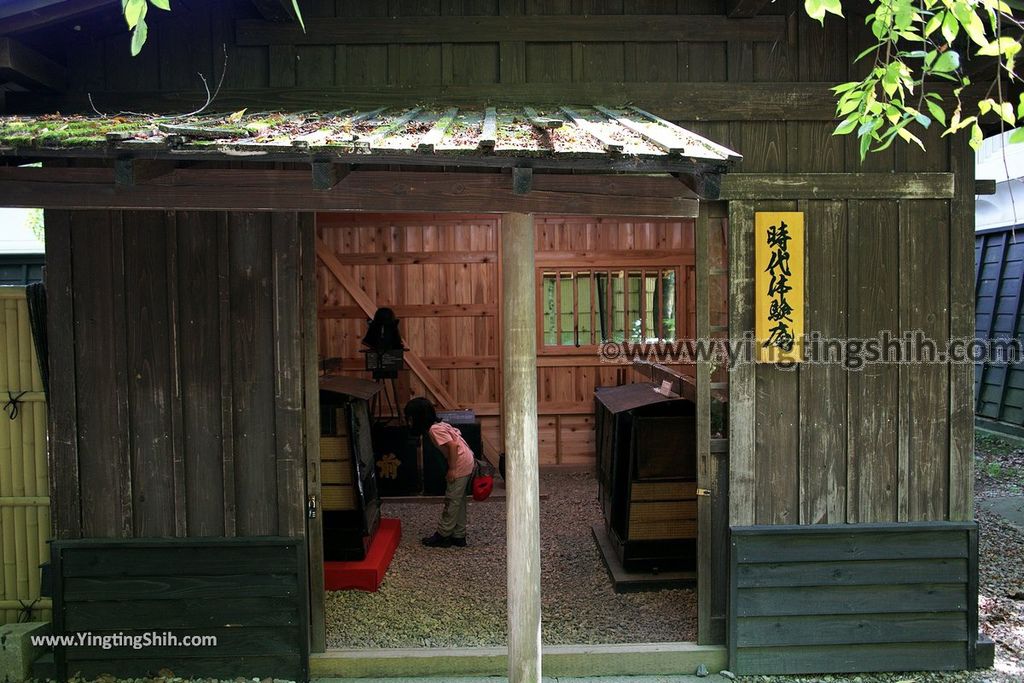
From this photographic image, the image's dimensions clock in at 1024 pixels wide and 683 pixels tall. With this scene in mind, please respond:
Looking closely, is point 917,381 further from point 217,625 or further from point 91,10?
point 91,10

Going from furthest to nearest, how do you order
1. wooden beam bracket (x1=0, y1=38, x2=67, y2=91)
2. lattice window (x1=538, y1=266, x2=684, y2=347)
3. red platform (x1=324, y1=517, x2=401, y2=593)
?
lattice window (x1=538, y1=266, x2=684, y2=347) → red platform (x1=324, y1=517, x2=401, y2=593) → wooden beam bracket (x1=0, y1=38, x2=67, y2=91)

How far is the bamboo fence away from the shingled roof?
6.83ft

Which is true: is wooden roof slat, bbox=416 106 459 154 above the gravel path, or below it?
above

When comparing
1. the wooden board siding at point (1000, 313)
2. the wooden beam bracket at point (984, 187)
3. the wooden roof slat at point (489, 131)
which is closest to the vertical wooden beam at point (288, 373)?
the wooden roof slat at point (489, 131)

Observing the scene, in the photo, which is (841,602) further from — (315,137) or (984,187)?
(315,137)

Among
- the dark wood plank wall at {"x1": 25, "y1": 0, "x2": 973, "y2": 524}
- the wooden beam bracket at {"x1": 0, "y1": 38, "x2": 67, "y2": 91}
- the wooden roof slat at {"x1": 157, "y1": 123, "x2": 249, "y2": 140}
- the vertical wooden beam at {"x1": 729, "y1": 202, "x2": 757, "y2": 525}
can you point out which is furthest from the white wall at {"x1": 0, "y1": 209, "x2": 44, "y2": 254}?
the vertical wooden beam at {"x1": 729, "y1": 202, "x2": 757, "y2": 525}

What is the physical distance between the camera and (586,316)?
432 inches

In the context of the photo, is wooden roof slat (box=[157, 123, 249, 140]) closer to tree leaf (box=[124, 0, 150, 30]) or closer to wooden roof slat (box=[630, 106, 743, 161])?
tree leaf (box=[124, 0, 150, 30])

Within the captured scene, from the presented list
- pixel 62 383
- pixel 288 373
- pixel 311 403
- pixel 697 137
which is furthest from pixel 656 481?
pixel 62 383

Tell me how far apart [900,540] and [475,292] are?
266 inches

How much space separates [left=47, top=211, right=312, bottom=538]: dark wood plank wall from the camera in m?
4.81

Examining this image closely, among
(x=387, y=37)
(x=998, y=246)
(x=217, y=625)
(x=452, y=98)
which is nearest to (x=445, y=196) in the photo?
(x=452, y=98)

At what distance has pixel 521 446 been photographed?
153 inches

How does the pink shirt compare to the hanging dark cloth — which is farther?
the pink shirt
